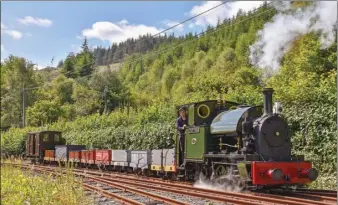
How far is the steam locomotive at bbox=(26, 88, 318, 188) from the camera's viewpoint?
10102 millimetres

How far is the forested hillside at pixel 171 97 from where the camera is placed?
1374 centimetres

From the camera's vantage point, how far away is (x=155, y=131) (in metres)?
22.1

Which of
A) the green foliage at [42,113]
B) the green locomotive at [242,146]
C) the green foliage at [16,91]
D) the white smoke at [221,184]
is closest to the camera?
the green locomotive at [242,146]

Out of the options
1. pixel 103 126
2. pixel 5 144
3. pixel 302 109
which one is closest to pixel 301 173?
pixel 302 109

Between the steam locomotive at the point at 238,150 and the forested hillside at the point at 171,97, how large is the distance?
8.81 feet

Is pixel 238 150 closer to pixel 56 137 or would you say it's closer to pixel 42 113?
pixel 56 137

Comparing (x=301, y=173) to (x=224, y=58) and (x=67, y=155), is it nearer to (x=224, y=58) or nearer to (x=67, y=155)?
(x=67, y=155)

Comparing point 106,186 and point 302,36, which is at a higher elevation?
point 302,36

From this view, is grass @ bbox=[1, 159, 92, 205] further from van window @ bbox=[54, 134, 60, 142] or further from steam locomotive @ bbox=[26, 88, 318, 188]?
van window @ bbox=[54, 134, 60, 142]

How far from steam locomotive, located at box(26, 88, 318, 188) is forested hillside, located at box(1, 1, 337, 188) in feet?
8.81

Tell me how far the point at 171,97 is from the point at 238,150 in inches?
1596

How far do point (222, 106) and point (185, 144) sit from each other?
5.46 ft

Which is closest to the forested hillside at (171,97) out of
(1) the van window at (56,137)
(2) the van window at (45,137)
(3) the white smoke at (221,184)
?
(1) the van window at (56,137)

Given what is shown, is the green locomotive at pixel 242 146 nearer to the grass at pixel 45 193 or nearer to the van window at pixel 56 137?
the grass at pixel 45 193
